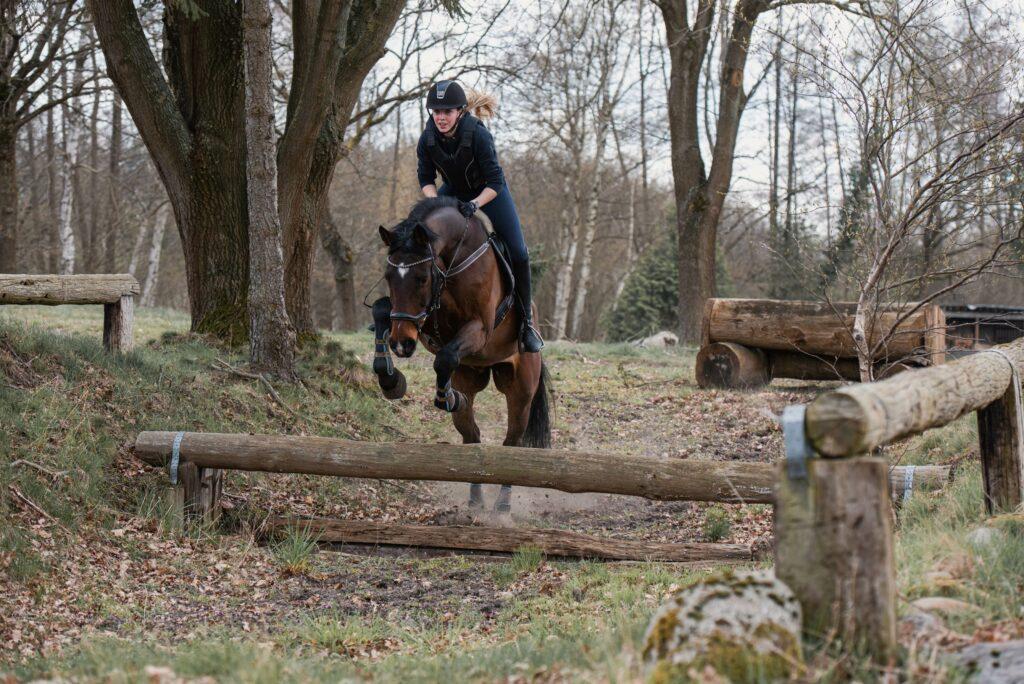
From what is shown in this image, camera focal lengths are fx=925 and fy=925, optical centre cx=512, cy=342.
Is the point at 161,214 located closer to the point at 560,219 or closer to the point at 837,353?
the point at 560,219

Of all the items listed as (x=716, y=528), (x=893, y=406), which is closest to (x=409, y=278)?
(x=716, y=528)

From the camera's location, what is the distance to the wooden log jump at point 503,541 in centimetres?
634

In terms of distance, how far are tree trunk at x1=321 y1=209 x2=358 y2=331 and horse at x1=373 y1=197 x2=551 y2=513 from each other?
15532mm

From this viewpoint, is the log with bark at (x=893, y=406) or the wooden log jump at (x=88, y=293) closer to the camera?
the log with bark at (x=893, y=406)

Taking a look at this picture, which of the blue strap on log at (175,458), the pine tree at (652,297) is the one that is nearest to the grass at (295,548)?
the blue strap on log at (175,458)

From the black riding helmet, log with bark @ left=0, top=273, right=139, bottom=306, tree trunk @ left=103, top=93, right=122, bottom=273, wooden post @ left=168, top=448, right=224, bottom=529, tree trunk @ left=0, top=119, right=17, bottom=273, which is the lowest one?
wooden post @ left=168, top=448, right=224, bottom=529

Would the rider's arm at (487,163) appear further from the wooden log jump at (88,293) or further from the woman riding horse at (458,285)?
the wooden log jump at (88,293)

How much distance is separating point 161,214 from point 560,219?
17.0 meters

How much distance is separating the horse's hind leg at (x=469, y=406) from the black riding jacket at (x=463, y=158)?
1.62 m

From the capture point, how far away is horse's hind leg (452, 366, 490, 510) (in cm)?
821

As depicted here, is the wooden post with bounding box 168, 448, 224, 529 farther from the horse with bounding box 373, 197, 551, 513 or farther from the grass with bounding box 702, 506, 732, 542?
the grass with bounding box 702, 506, 732, 542

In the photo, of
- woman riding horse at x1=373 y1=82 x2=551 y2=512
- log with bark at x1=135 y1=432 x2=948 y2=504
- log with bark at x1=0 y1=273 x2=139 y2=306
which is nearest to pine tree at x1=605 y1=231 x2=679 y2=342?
woman riding horse at x1=373 y1=82 x2=551 y2=512

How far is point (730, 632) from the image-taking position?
275 cm

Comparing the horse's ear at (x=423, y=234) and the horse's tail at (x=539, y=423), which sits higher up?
the horse's ear at (x=423, y=234)
